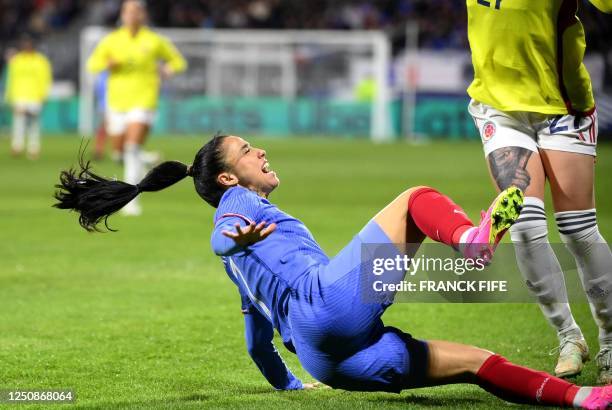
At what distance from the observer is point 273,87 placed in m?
32.2

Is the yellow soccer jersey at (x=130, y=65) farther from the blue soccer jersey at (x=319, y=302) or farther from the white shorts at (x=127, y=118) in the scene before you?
the blue soccer jersey at (x=319, y=302)

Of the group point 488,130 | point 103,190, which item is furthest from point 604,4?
point 103,190

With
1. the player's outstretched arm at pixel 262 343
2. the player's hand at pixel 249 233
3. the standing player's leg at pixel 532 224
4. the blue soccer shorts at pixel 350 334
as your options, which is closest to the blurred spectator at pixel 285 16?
the standing player's leg at pixel 532 224

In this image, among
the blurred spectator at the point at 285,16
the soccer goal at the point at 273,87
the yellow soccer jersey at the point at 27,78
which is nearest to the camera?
the yellow soccer jersey at the point at 27,78

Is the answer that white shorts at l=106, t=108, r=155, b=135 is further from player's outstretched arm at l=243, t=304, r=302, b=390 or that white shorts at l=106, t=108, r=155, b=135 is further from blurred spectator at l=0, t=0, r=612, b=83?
blurred spectator at l=0, t=0, r=612, b=83

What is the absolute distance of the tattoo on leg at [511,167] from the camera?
5.59 meters

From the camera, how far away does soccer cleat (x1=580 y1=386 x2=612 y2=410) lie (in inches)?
175

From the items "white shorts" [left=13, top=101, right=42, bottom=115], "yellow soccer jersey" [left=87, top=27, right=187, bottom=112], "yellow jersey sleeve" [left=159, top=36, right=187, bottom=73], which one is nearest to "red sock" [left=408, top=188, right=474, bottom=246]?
"yellow soccer jersey" [left=87, top=27, right=187, bottom=112]

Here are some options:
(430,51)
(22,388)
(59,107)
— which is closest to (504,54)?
(22,388)

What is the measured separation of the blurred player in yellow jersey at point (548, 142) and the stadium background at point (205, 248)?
47 cm

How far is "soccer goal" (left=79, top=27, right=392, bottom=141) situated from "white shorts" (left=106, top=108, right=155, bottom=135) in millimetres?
16697

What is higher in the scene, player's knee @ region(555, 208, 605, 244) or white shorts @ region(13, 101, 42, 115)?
player's knee @ region(555, 208, 605, 244)

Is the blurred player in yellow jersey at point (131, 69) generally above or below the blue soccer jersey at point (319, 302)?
below

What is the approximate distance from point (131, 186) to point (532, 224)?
6.58 ft
